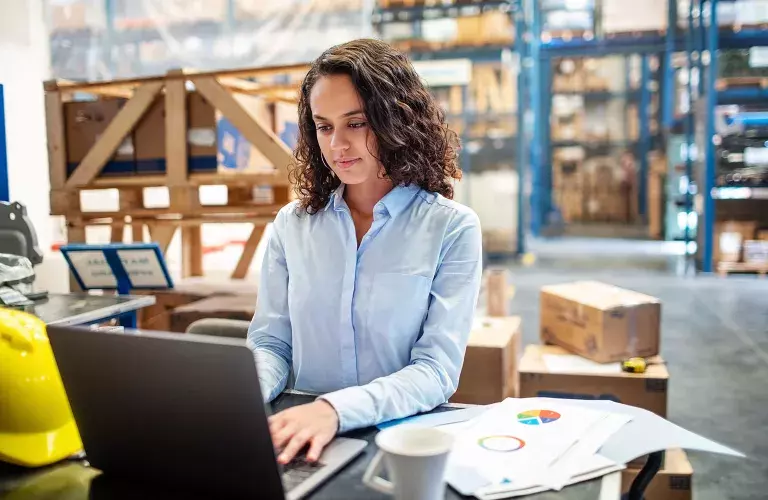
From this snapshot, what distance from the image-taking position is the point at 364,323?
1.58 m

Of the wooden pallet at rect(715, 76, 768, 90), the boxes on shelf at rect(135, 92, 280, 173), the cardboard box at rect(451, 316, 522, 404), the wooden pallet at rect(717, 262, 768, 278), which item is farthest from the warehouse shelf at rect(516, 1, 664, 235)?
the cardboard box at rect(451, 316, 522, 404)

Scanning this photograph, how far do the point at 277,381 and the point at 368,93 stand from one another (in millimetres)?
666

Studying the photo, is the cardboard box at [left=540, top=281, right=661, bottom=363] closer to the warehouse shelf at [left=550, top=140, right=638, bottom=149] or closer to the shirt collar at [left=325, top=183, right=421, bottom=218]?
the shirt collar at [left=325, top=183, right=421, bottom=218]

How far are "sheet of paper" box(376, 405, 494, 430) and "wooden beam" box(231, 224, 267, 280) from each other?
302 centimetres

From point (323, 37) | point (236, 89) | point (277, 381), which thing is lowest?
point (277, 381)

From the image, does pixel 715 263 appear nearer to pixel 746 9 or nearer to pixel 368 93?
pixel 746 9

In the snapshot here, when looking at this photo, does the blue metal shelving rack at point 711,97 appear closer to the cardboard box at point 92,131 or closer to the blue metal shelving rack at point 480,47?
the blue metal shelving rack at point 480,47

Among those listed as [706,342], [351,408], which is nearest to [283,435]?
[351,408]

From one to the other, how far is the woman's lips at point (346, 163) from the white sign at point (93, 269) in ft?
5.45

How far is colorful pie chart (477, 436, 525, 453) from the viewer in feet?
3.74

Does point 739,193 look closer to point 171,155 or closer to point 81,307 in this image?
point 171,155

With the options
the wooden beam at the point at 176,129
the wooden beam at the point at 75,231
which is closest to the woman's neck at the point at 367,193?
the wooden beam at the point at 176,129

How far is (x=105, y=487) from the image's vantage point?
1.06 meters

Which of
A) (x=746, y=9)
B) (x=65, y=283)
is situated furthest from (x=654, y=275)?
(x=65, y=283)
